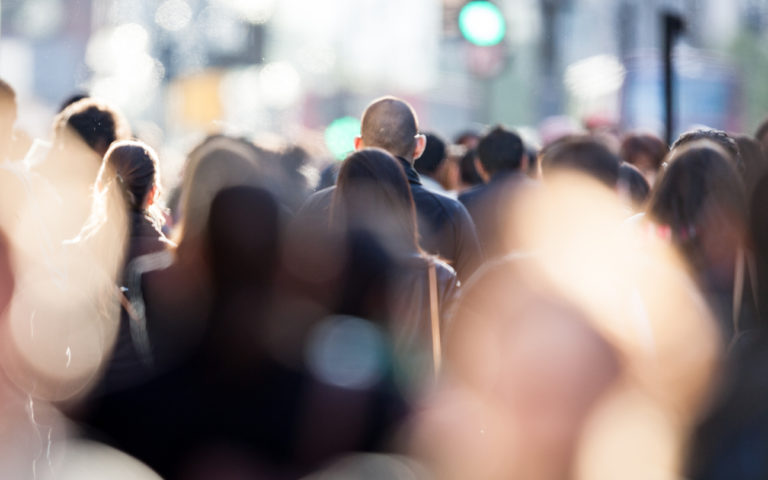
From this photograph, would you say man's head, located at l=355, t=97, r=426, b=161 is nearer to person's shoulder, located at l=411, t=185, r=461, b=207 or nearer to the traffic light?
person's shoulder, located at l=411, t=185, r=461, b=207

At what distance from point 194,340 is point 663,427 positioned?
1220 mm

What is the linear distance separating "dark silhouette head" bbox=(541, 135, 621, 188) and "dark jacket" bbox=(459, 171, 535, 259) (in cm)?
128

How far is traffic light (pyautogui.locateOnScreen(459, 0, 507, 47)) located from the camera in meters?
9.30

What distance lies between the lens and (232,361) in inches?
118

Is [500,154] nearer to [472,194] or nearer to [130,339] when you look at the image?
[472,194]

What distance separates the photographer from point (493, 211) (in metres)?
6.46

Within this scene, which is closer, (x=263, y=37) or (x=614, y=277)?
(x=614, y=277)

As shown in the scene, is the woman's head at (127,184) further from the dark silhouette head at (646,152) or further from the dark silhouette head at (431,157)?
the dark silhouette head at (646,152)

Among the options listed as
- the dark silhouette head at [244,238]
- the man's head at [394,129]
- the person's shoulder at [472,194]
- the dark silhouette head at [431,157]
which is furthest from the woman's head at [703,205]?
the dark silhouette head at [431,157]

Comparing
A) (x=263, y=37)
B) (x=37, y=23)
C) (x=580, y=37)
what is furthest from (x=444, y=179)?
(x=37, y=23)

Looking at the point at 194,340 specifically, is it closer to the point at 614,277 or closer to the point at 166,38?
the point at 614,277

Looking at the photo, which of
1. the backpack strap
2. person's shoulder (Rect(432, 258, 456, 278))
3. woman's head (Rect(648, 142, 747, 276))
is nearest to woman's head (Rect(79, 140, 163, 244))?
person's shoulder (Rect(432, 258, 456, 278))

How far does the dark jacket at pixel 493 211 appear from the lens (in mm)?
6422

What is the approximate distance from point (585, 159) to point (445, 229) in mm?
666
